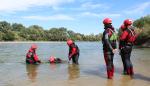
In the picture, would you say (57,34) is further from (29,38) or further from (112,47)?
(112,47)

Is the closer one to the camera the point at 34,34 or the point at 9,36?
the point at 9,36

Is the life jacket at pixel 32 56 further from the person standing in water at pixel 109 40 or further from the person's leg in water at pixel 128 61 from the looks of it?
the person standing in water at pixel 109 40

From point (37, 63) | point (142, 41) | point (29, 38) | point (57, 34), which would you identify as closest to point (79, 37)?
point (57, 34)

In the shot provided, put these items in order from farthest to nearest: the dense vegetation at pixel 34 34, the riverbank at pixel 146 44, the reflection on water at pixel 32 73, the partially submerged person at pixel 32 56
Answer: the dense vegetation at pixel 34 34
the riverbank at pixel 146 44
the partially submerged person at pixel 32 56
the reflection on water at pixel 32 73

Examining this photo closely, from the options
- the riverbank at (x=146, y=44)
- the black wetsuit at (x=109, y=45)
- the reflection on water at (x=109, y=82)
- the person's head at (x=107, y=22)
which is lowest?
the reflection on water at (x=109, y=82)

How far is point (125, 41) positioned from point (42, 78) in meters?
3.44

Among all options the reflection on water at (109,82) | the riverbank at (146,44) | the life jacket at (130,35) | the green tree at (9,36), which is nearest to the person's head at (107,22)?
the life jacket at (130,35)

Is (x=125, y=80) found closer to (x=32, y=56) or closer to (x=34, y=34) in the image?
(x=32, y=56)

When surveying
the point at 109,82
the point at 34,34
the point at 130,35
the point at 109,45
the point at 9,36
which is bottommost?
the point at 109,82

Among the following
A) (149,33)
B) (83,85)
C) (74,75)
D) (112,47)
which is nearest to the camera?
(83,85)

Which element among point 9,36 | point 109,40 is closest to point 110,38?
point 109,40

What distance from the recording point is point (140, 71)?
1414 centimetres

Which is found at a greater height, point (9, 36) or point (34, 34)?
point (34, 34)

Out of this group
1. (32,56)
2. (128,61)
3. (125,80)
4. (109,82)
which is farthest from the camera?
(32,56)
